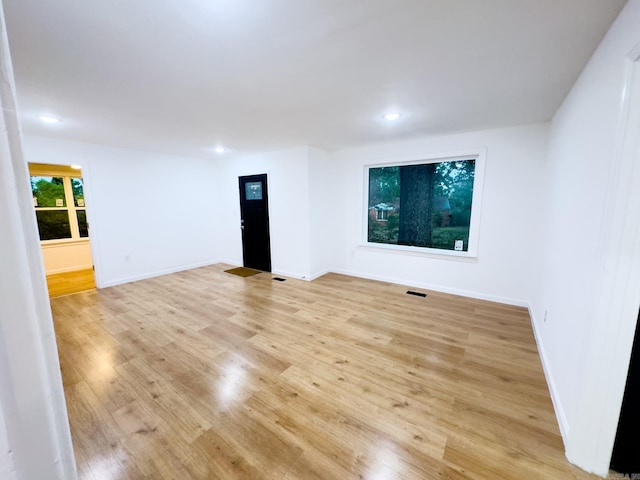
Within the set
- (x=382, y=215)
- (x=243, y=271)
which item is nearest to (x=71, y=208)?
(x=243, y=271)

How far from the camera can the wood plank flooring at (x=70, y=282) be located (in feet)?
14.0

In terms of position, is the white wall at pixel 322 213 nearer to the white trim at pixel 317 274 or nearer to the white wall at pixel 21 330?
the white trim at pixel 317 274

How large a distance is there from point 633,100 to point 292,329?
2917 millimetres

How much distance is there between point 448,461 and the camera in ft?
4.97

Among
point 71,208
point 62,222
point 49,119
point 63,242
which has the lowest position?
point 63,242

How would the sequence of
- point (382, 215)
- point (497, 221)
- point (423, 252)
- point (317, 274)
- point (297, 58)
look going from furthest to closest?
point (317, 274) < point (382, 215) < point (423, 252) < point (497, 221) < point (297, 58)

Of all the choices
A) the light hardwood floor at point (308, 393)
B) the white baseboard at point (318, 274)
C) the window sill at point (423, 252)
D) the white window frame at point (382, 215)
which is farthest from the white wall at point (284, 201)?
the light hardwood floor at point (308, 393)

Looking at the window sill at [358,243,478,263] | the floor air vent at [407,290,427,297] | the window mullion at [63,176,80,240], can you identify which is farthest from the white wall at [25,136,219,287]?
the floor air vent at [407,290,427,297]

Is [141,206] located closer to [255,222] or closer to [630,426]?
[255,222]

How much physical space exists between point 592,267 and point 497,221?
2.29 metres

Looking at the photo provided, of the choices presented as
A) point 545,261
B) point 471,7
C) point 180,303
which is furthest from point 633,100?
point 180,303

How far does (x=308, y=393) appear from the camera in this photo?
79.3 inches

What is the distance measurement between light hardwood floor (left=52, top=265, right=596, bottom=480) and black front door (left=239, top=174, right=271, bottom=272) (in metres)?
1.84

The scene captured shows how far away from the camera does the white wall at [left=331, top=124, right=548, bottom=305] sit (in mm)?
3277
